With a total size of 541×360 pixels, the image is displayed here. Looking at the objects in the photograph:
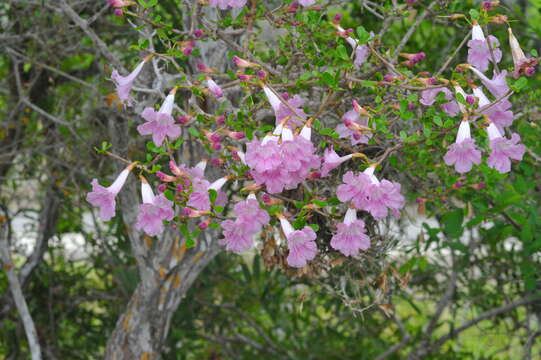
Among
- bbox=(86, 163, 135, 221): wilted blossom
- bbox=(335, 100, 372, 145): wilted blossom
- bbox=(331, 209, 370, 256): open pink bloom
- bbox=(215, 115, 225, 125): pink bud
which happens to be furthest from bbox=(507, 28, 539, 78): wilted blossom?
bbox=(86, 163, 135, 221): wilted blossom

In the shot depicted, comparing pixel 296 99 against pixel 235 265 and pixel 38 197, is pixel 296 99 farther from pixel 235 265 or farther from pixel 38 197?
pixel 38 197

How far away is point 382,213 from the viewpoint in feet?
4.86

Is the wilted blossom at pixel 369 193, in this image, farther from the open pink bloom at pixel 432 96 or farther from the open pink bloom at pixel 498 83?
the open pink bloom at pixel 498 83

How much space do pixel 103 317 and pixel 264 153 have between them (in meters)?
3.07

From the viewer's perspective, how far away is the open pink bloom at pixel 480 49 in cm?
161

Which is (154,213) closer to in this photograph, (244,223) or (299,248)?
(244,223)

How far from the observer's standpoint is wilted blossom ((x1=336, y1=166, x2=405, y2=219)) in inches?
58.7

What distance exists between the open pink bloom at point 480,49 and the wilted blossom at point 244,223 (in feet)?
2.26

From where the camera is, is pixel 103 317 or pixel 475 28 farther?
pixel 103 317

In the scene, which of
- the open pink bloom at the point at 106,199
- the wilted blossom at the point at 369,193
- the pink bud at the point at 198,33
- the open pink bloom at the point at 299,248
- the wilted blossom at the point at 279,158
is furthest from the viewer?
the pink bud at the point at 198,33

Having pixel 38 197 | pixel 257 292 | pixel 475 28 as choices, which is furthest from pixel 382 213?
pixel 38 197

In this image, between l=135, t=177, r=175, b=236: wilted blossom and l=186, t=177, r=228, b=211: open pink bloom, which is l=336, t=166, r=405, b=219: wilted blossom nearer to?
l=186, t=177, r=228, b=211: open pink bloom

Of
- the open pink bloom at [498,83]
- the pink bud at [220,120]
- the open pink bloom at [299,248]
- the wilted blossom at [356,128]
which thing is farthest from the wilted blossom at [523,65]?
the pink bud at [220,120]

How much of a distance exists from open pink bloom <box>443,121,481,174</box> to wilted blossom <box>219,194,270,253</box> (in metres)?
0.48
